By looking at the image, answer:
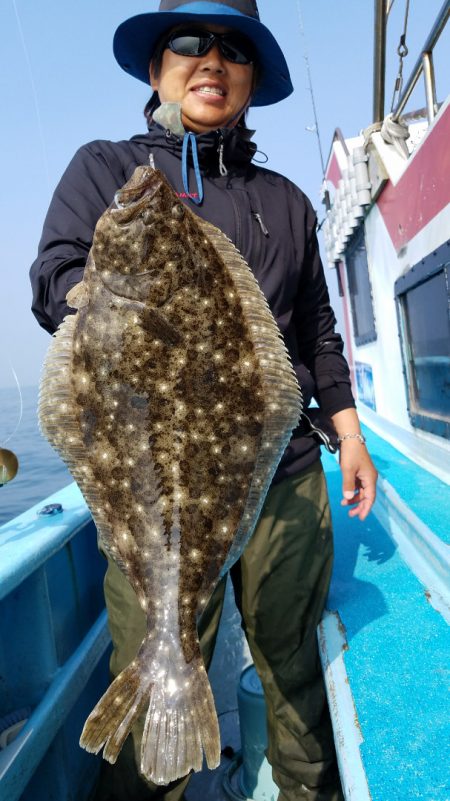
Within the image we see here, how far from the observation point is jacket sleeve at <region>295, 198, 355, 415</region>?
8.49 feet

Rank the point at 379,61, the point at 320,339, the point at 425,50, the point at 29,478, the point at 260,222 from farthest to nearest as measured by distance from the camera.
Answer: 1. the point at 29,478
2. the point at 379,61
3. the point at 425,50
4. the point at 320,339
5. the point at 260,222

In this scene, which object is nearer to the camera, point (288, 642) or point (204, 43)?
point (204, 43)

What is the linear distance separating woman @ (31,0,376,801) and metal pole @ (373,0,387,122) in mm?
3290

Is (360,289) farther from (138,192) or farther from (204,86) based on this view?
(138,192)

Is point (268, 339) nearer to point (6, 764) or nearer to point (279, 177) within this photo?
point (279, 177)

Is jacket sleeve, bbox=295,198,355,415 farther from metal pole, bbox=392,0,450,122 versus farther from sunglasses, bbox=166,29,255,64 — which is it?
metal pole, bbox=392,0,450,122

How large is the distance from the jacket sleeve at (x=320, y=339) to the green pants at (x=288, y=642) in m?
0.40

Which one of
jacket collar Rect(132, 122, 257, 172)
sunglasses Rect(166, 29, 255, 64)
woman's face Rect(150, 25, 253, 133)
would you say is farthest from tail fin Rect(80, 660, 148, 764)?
sunglasses Rect(166, 29, 255, 64)

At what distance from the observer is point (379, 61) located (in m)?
5.45

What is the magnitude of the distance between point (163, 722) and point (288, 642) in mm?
1105

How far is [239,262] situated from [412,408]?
14.6ft

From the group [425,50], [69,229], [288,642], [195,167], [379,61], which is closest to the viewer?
[69,229]

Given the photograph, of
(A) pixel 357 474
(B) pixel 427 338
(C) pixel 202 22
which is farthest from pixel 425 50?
(A) pixel 357 474

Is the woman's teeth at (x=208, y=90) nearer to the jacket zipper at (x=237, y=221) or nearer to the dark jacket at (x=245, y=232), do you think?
the dark jacket at (x=245, y=232)
